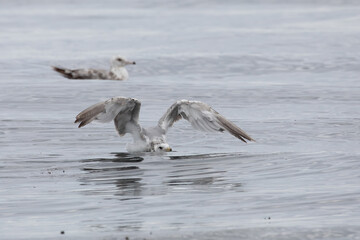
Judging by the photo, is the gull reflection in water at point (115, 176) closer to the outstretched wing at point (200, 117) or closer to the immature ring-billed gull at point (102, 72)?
the outstretched wing at point (200, 117)

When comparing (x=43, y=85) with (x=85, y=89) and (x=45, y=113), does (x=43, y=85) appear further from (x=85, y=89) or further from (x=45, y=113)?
(x=45, y=113)

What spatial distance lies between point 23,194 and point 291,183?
283 cm

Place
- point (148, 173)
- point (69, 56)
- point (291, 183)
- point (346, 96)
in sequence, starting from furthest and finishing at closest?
1. point (69, 56)
2. point (346, 96)
3. point (148, 173)
4. point (291, 183)

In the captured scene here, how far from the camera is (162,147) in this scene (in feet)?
43.3

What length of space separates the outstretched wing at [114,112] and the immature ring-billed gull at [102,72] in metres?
8.33

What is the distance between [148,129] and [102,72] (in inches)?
350

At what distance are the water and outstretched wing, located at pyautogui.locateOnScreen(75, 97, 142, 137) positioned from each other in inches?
16.0

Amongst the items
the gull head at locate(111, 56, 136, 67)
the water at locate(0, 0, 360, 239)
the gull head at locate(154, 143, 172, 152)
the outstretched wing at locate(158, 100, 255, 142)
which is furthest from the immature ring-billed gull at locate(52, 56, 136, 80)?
the gull head at locate(154, 143, 172, 152)

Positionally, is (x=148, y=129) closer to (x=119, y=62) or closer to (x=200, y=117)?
(x=200, y=117)

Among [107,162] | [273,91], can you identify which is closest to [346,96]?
[273,91]

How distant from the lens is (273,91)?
19.2 meters

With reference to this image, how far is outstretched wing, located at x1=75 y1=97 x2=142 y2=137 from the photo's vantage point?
43.7 feet

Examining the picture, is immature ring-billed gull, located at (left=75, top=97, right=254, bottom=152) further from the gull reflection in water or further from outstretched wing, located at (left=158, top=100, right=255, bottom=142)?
the gull reflection in water

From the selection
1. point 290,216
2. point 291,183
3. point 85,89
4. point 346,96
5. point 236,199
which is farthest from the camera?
point 85,89
